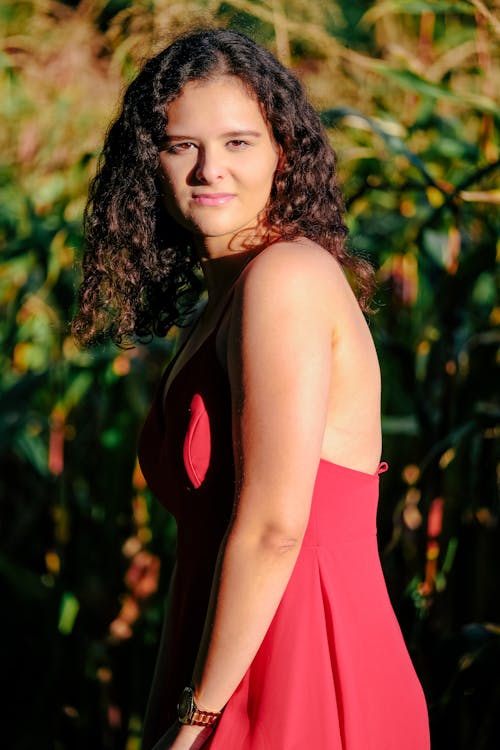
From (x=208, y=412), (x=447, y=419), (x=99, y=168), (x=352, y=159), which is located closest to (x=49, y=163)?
(x=352, y=159)

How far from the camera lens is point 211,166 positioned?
0.85 m

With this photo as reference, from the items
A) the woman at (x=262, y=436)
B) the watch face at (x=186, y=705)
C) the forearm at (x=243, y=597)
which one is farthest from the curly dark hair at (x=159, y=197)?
the watch face at (x=186, y=705)

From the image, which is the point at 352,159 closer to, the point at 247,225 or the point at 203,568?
the point at 247,225

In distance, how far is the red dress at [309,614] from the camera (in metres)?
0.81

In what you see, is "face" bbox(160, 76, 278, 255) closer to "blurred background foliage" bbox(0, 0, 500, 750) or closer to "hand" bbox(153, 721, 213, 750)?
"blurred background foliage" bbox(0, 0, 500, 750)

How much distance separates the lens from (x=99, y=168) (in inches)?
43.8

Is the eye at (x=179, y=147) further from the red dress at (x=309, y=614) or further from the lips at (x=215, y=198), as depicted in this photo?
the red dress at (x=309, y=614)

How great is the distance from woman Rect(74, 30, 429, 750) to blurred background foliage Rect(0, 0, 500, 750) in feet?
0.85

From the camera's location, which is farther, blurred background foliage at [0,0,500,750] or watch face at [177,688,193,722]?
blurred background foliage at [0,0,500,750]

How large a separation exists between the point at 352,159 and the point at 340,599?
869 millimetres

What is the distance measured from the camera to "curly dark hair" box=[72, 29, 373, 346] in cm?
91

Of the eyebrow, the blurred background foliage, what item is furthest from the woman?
the blurred background foliage

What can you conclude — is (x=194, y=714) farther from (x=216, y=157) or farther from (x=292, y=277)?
(x=216, y=157)

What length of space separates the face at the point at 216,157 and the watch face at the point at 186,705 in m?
0.41
